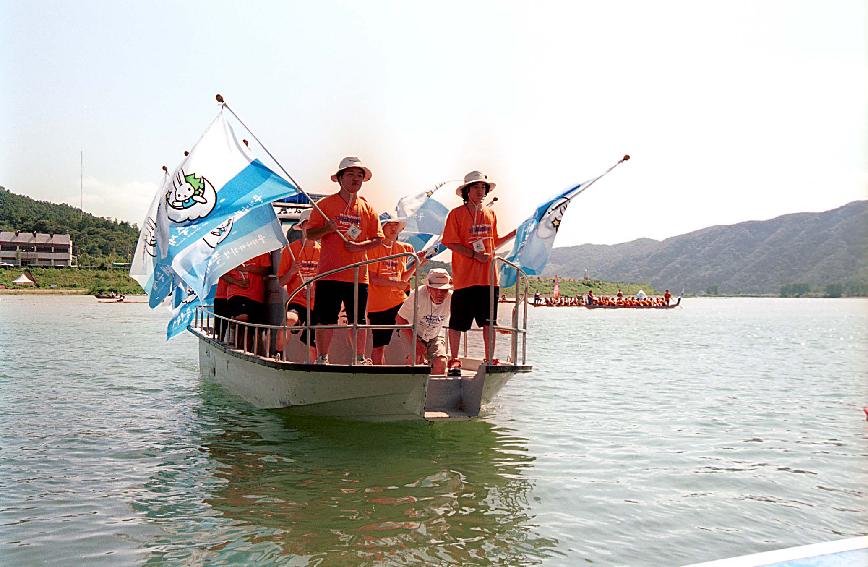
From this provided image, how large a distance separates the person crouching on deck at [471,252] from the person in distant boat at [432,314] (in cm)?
23

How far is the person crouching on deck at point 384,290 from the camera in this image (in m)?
9.49

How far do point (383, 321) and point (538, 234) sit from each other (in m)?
2.26

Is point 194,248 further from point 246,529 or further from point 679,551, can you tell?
point 679,551

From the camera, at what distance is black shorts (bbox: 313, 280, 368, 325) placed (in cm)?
891

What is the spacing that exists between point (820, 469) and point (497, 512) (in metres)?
4.36

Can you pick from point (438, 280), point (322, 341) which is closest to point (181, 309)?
point (322, 341)

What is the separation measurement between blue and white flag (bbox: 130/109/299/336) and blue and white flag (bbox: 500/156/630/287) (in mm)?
2871

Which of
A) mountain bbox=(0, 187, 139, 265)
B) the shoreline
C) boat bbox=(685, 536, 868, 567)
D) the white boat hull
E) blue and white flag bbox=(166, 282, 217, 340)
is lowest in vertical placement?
boat bbox=(685, 536, 868, 567)

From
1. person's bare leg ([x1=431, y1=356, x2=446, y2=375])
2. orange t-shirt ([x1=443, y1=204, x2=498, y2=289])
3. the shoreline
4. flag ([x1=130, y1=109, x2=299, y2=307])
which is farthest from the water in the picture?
the shoreline

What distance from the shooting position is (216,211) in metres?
9.09

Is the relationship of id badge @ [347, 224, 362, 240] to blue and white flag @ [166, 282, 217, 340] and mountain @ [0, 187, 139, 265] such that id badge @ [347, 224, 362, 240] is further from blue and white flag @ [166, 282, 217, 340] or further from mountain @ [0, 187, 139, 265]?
mountain @ [0, 187, 139, 265]

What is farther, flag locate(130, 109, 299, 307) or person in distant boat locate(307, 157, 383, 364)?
flag locate(130, 109, 299, 307)

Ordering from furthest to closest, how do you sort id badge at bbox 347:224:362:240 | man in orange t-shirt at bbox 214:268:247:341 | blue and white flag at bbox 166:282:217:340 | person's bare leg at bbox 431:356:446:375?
1. blue and white flag at bbox 166:282:217:340
2. man in orange t-shirt at bbox 214:268:247:341
3. person's bare leg at bbox 431:356:446:375
4. id badge at bbox 347:224:362:240

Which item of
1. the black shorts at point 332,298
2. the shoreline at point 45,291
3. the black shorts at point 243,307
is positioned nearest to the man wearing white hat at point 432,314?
the black shorts at point 332,298
